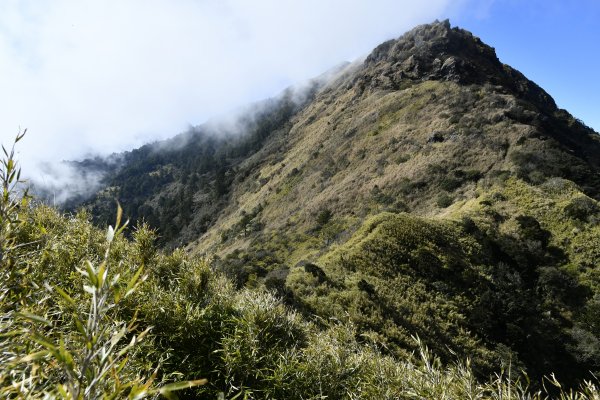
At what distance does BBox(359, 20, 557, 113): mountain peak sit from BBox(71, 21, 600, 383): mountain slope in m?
0.45

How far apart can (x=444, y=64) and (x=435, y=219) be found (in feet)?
167

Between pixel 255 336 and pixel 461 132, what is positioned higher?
pixel 255 336

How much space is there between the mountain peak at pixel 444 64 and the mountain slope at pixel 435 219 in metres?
0.45

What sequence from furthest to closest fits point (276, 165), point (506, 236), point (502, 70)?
1. point (502, 70)
2. point (276, 165)
3. point (506, 236)

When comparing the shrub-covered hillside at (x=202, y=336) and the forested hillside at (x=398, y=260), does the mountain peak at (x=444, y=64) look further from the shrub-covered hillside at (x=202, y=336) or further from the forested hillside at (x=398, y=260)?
the shrub-covered hillside at (x=202, y=336)

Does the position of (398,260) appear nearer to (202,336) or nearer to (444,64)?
(202,336)

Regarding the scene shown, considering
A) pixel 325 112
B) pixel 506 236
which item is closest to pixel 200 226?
pixel 325 112

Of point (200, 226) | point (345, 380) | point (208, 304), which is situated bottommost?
point (200, 226)

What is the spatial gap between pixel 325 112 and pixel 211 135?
107349 millimetres

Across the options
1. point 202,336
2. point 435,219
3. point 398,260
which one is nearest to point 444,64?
point 435,219

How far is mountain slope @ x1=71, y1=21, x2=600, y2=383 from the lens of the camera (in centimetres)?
1883

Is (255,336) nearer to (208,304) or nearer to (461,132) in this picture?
(208,304)

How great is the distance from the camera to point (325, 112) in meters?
89.2

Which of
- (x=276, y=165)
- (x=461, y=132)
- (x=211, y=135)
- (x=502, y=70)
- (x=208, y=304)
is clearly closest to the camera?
(x=208, y=304)
